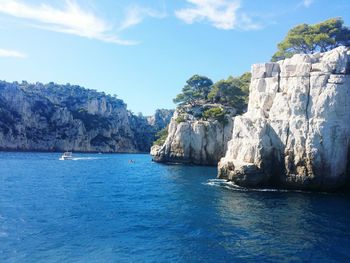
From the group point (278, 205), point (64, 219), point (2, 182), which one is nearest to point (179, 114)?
point (2, 182)

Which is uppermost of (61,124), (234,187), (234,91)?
(234,91)

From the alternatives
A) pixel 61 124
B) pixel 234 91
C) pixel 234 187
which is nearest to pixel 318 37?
pixel 234 187

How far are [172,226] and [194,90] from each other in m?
84.8

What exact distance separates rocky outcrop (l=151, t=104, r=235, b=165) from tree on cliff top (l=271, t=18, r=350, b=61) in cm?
2408

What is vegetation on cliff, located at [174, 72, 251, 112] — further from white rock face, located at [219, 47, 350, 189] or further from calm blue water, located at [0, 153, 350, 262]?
calm blue water, located at [0, 153, 350, 262]

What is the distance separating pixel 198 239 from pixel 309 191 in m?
23.0

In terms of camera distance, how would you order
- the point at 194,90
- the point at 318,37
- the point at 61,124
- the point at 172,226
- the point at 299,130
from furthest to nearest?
the point at 61,124 → the point at 194,90 → the point at 318,37 → the point at 299,130 → the point at 172,226

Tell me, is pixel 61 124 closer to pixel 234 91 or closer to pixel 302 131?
pixel 234 91

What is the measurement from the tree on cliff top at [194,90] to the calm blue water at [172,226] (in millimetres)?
66474

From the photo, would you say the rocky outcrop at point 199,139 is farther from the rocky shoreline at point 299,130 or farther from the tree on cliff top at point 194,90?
the rocky shoreline at point 299,130

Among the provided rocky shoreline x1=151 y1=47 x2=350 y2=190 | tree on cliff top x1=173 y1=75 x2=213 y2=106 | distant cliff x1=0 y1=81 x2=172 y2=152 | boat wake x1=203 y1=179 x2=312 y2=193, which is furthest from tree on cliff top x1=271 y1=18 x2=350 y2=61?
distant cliff x1=0 y1=81 x2=172 y2=152

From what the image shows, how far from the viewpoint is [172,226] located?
24.0 metres

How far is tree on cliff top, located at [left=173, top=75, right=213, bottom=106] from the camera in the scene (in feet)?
340

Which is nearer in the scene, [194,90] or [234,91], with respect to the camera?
[234,91]
